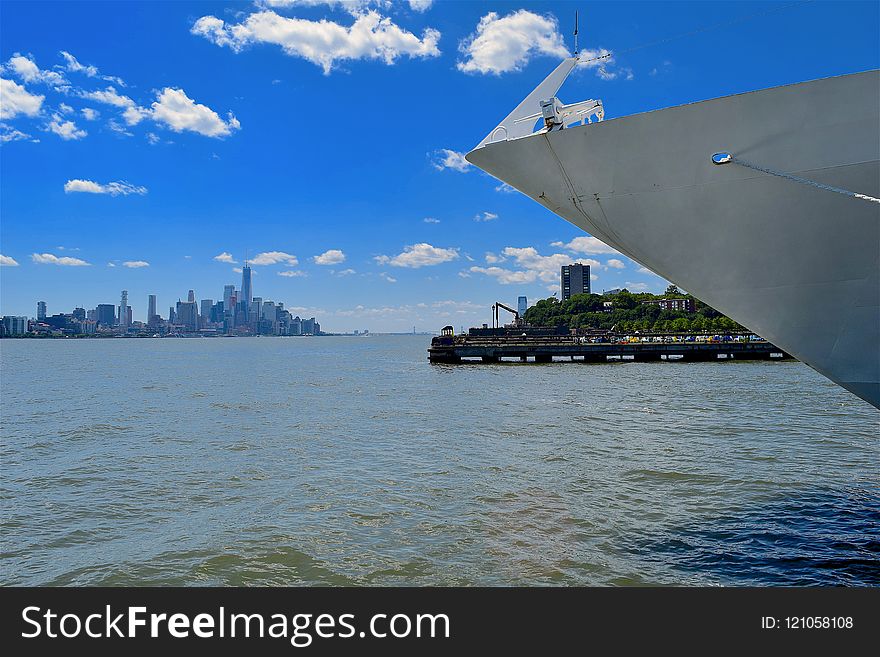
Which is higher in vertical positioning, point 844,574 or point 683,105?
point 683,105

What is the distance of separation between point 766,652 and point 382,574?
4638 mm

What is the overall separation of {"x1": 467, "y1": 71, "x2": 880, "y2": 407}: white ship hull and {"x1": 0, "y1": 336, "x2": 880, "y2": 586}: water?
334cm

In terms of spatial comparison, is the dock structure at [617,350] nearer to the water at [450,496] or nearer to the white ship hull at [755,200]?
the water at [450,496]

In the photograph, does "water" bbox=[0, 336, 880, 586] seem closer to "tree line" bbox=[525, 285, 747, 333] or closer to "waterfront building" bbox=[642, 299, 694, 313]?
"tree line" bbox=[525, 285, 747, 333]

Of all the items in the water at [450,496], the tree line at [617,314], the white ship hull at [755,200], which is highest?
the tree line at [617,314]

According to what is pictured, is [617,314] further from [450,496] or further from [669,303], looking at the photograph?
[450,496]

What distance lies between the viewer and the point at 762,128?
253 inches

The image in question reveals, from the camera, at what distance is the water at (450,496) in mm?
8188

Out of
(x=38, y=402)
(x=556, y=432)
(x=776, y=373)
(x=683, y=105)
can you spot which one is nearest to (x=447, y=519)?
(x=683, y=105)

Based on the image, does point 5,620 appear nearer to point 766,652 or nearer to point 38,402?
point 766,652

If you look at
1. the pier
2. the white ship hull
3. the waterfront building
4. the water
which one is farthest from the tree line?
the white ship hull

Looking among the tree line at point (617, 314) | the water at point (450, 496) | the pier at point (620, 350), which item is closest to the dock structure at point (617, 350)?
the pier at point (620, 350)

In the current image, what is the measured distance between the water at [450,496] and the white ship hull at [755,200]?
3.34 meters

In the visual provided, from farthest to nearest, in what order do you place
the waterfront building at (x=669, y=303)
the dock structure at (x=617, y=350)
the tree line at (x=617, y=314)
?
the waterfront building at (x=669, y=303) < the tree line at (x=617, y=314) < the dock structure at (x=617, y=350)
